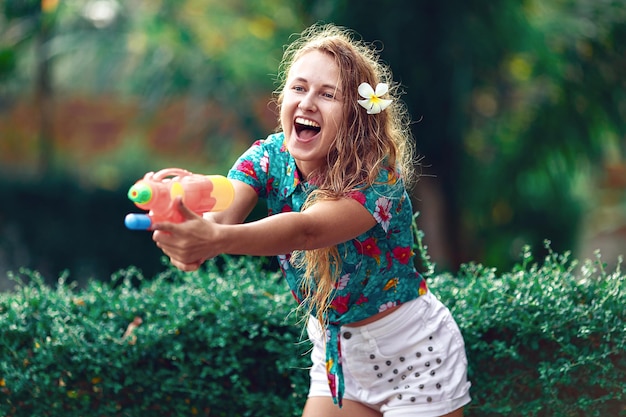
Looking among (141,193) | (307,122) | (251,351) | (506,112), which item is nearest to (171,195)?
(141,193)

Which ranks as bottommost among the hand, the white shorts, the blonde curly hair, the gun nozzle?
the white shorts

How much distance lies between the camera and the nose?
245cm

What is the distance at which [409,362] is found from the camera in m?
2.63

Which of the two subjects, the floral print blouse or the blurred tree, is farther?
the blurred tree

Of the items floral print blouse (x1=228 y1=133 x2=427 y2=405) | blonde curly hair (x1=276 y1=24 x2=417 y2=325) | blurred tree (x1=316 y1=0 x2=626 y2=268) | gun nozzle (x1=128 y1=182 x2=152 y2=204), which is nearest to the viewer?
gun nozzle (x1=128 y1=182 x2=152 y2=204)

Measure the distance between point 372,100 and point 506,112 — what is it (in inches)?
323

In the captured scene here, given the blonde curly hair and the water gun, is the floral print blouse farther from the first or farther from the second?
the water gun

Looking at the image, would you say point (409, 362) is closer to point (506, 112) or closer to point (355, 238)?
point (355, 238)

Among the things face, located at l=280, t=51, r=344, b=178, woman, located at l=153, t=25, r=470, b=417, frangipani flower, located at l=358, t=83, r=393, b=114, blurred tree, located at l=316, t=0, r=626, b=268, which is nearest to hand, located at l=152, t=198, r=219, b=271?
woman, located at l=153, t=25, r=470, b=417

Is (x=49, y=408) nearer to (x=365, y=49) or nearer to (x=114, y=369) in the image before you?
(x=114, y=369)

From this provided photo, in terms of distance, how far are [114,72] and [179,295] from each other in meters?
11.6

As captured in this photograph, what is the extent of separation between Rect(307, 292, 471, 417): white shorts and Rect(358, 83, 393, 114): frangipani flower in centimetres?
58

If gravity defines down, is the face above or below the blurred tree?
below

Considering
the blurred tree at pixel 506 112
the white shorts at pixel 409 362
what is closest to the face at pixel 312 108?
the white shorts at pixel 409 362
